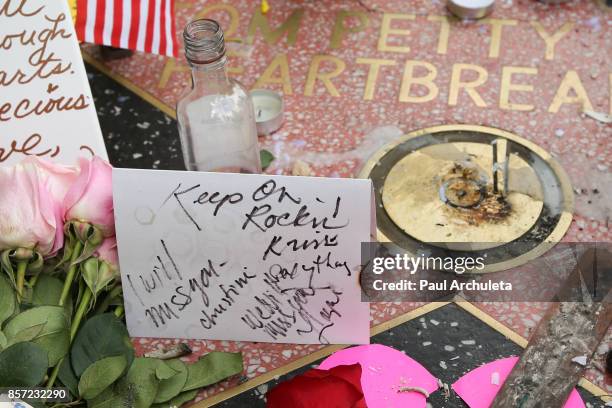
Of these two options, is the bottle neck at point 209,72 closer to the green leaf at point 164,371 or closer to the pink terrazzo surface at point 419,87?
the pink terrazzo surface at point 419,87

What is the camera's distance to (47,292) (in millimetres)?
972

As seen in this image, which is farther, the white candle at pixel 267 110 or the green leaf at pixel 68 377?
the white candle at pixel 267 110

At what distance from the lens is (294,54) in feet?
4.78

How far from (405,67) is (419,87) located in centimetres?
6

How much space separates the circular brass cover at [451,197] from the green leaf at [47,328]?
0.48 meters

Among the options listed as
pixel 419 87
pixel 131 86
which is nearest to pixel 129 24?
pixel 131 86

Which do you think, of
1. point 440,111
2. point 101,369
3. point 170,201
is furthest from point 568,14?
point 101,369

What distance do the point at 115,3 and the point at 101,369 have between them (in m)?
0.70

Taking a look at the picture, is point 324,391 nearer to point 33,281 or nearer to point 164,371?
point 164,371

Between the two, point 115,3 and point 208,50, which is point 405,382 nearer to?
point 208,50

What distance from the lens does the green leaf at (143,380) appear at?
903 mm

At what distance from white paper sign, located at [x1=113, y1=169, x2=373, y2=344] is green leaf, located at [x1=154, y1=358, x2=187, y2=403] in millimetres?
66

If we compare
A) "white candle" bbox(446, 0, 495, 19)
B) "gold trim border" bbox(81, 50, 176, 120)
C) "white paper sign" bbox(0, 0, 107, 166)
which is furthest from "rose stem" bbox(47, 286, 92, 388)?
"white candle" bbox(446, 0, 495, 19)

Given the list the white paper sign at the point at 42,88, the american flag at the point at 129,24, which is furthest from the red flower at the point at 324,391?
the american flag at the point at 129,24
